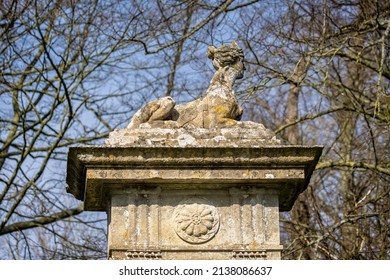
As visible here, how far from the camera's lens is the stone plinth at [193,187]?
8.82 meters

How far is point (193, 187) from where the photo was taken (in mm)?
8984

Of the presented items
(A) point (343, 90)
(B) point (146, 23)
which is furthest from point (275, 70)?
(B) point (146, 23)

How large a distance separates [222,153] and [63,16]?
7.57 m

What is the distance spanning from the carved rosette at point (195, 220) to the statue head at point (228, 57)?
114 centimetres

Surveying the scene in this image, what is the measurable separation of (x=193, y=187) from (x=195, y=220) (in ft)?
0.75

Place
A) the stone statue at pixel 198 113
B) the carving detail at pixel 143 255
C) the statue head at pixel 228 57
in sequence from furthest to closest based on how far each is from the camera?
the statue head at pixel 228 57
the stone statue at pixel 198 113
the carving detail at pixel 143 255

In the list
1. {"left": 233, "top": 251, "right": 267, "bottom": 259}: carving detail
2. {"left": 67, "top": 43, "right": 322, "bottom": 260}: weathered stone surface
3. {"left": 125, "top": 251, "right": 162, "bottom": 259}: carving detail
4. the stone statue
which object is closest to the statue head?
the stone statue

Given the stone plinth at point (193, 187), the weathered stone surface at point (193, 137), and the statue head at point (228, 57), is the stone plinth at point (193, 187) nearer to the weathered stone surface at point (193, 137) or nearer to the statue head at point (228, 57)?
the weathered stone surface at point (193, 137)

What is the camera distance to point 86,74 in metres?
16.2

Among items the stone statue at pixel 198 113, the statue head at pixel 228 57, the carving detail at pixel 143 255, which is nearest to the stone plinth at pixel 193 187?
the carving detail at pixel 143 255

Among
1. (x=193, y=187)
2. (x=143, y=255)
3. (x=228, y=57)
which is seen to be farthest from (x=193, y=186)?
(x=228, y=57)

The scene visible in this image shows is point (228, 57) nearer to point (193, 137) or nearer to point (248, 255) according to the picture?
point (193, 137)

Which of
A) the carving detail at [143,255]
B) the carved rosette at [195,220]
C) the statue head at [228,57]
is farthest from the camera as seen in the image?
the statue head at [228,57]
